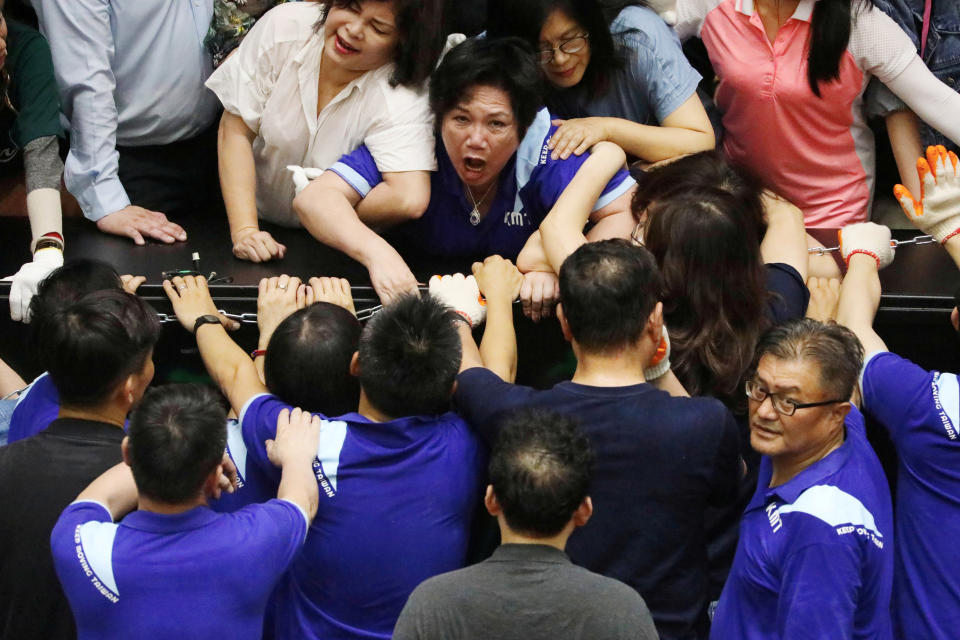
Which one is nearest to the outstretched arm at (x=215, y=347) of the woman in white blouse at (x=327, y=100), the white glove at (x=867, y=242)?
the woman in white blouse at (x=327, y=100)

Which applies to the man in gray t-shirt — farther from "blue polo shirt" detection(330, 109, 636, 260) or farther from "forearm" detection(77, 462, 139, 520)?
"blue polo shirt" detection(330, 109, 636, 260)

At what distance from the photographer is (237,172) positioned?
8.68ft

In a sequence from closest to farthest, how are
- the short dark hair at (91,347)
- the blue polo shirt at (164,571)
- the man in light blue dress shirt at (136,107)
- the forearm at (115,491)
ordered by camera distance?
the blue polo shirt at (164,571), the forearm at (115,491), the short dark hair at (91,347), the man in light blue dress shirt at (136,107)

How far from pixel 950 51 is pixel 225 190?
1767 millimetres

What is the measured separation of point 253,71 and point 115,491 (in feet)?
3.94

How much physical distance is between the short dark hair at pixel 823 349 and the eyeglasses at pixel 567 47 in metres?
0.94

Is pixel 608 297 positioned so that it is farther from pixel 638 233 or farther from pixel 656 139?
pixel 656 139

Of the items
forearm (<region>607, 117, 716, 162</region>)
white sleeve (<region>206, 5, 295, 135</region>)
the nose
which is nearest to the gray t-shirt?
the nose

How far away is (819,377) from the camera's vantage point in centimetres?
181

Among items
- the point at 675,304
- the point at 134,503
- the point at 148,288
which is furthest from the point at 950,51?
the point at 134,503

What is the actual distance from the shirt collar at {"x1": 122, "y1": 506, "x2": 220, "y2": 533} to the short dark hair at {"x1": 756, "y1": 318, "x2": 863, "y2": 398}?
0.95m

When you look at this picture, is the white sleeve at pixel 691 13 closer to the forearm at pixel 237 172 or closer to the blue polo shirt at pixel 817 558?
the forearm at pixel 237 172

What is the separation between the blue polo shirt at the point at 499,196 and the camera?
248 cm

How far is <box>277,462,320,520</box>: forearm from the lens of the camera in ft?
5.84
